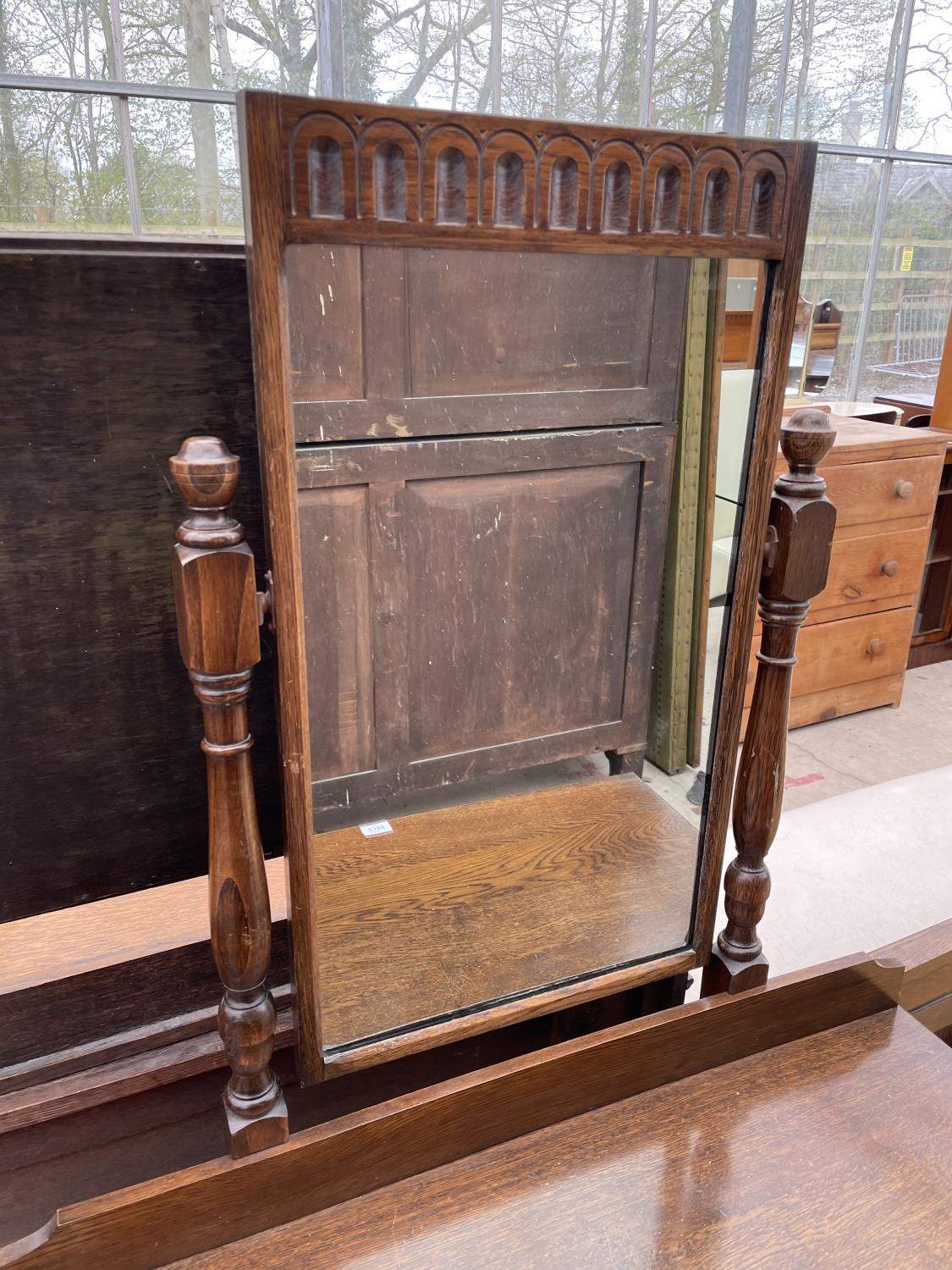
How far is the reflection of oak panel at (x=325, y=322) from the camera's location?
515mm

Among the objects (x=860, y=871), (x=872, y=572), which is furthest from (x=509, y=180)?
(x=872, y=572)

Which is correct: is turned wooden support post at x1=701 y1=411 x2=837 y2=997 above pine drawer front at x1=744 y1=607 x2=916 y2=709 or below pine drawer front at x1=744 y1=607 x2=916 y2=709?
above

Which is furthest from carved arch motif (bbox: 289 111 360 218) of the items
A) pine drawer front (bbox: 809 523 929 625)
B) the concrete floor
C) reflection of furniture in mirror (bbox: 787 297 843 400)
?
reflection of furniture in mirror (bbox: 787 297 843 400)

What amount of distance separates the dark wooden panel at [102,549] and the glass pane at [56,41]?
6.56ft

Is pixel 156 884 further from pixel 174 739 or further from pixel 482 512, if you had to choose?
pixel 482 512

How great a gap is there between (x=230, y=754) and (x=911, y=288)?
160 inches

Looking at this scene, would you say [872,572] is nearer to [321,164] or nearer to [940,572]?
[940,572]

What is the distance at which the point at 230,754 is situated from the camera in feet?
1.81

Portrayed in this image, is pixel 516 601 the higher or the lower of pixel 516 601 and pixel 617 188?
the lower

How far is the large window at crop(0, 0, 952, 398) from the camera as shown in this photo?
214 centimetres

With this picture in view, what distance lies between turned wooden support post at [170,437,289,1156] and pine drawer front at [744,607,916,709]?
1930mm

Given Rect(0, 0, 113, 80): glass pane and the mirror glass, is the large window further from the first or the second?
the mirror glass

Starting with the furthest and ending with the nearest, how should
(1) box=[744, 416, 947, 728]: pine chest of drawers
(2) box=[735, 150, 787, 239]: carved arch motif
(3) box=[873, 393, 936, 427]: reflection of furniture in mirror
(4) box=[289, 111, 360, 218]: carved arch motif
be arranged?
1. (3) box=[873, 393, 936, 427]: reflection of furniture in mirror
2. (1) box=[744, 416, 947, 728]: pine chest of drawers
3. (2) box=[735, 150, 787, 239]: carved arch motif
4. (4) box=[289, 111, 360, 218]: carved arch motif

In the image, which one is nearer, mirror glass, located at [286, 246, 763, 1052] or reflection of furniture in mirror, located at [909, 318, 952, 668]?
mirror glass, located at [286, 246, 763, 1052]
